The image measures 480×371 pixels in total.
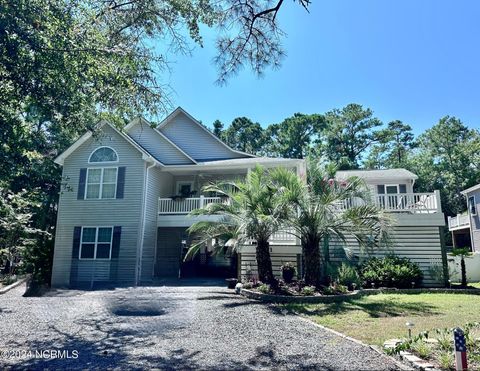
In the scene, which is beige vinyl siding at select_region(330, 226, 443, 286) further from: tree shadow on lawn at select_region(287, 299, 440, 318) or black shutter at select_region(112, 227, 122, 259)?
black shutter at select_region(112, 227, 122, 259)

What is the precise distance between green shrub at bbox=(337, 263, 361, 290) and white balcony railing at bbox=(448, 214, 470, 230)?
20785mm

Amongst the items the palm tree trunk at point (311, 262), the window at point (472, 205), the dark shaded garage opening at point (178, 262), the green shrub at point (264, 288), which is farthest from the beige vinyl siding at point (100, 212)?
the window at point (472, 205)

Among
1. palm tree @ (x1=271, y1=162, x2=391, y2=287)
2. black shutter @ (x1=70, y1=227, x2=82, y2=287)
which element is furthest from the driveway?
black shutter @ (x1=70, y1=227, x2=82, y2=287)

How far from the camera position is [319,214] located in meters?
11.4

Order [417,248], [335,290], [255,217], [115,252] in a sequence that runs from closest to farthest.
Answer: [335,290]
[255,217]
[417,248]
[115,252]

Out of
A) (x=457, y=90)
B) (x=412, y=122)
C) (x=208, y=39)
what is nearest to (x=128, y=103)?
(x=208, y=39)

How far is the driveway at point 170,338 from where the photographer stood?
5.36 m

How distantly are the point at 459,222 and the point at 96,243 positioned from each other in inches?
1105

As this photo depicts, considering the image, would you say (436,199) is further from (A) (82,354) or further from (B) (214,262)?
(A) (82,354)

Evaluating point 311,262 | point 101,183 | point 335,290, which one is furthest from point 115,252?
point 335,290

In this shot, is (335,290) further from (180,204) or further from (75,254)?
(75,254)

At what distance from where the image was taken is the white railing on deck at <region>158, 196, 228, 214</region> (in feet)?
57.6

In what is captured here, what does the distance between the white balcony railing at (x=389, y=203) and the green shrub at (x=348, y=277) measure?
2095mm

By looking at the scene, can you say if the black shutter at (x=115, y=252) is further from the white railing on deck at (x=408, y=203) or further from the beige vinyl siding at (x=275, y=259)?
the white railing on deck at (x=408, y=203)
